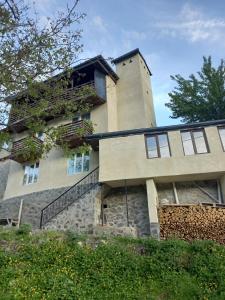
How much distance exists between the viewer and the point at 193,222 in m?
12.3

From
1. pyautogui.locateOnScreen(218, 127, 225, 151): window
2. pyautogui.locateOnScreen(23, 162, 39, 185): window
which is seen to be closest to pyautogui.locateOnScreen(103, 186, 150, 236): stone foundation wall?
pyautogui.locateOnScreen(218, 127, 225, 151): window

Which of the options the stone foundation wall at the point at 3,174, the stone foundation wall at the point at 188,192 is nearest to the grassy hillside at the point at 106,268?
the stone foundation wall at the point at 188,192

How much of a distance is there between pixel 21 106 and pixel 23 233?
4800mm

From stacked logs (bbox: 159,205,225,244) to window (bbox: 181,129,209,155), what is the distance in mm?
2887

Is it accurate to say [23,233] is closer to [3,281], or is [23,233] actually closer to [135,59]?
[3,281]

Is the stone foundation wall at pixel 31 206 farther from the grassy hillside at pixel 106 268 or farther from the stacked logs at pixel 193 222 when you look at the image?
the stacked logs at pixel 193 222

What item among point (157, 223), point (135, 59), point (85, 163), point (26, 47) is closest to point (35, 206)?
point (85, 163)

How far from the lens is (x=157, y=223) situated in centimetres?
1259

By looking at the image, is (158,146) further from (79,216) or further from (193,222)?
(79,216)

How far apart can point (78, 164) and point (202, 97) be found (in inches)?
465

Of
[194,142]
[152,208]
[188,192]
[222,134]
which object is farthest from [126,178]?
[222,134]

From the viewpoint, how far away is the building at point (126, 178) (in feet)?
44.5

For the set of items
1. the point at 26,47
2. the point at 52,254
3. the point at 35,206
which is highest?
the point at 26,47

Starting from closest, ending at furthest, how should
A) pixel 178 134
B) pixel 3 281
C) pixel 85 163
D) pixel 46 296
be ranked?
pixel 46 296, pixel 3 281, pixel 178 134, pixel 85 163
